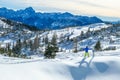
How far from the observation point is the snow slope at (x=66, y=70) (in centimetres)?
2084

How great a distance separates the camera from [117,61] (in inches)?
985

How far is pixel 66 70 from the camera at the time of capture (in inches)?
915

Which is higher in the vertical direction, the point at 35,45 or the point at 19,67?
the point at 19,67

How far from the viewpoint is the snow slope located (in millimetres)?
20844

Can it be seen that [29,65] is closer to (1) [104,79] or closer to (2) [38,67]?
(2) [38,67]

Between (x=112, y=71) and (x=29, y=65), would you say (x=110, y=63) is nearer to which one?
(x=112, y=71)

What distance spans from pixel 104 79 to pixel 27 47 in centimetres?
14419

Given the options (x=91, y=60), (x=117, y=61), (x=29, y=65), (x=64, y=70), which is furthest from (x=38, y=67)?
(x=117, y=61)

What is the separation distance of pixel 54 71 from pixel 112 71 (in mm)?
5096

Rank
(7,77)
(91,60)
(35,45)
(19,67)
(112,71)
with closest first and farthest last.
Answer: (7,77)
(19,67)
(112,71)
(91,60)
(35,45)

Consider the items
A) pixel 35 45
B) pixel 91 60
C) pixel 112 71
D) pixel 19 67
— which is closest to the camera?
pixel 19 67

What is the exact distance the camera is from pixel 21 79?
19.8 m

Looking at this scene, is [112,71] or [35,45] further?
[35,45]

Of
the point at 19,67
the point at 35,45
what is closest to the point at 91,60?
the point at 19,67
